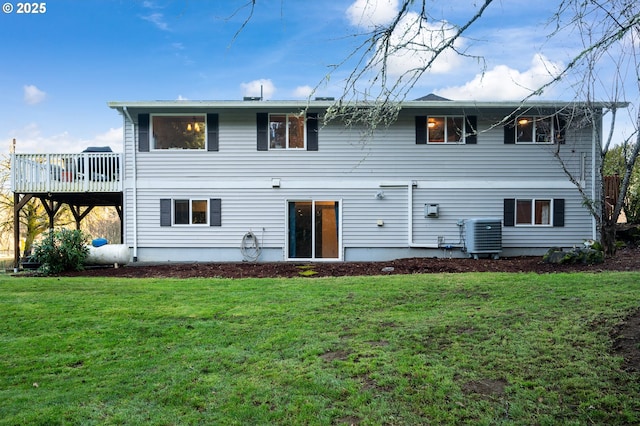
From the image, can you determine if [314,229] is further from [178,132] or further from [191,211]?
[178,132]

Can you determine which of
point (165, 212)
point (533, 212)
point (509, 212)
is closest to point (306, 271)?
point (165, 212)

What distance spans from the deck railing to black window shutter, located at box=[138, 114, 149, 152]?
0.78 metres

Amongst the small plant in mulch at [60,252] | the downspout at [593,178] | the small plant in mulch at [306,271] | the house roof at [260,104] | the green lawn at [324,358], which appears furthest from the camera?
the downspout at [593,178]

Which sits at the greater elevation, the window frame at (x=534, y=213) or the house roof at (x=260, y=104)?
the house roof at (x=260, y=104)

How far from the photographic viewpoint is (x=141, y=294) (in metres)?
7.30

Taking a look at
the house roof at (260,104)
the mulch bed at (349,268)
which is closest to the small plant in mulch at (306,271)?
the mulch bed at (349,268)

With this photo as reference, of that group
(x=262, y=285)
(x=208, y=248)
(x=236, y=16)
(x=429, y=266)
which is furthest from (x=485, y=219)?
(x=236, y=16)

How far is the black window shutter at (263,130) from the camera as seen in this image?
1245 cm

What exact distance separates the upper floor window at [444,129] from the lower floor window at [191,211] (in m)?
6.93

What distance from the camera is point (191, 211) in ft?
41.3

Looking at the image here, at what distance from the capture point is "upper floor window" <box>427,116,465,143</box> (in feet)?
41.2

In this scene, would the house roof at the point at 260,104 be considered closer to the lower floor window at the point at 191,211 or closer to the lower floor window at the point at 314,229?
the lower floor window at the point at 191,211

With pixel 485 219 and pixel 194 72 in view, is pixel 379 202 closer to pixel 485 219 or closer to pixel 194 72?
pixel 485 219

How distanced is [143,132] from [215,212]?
313 cm
